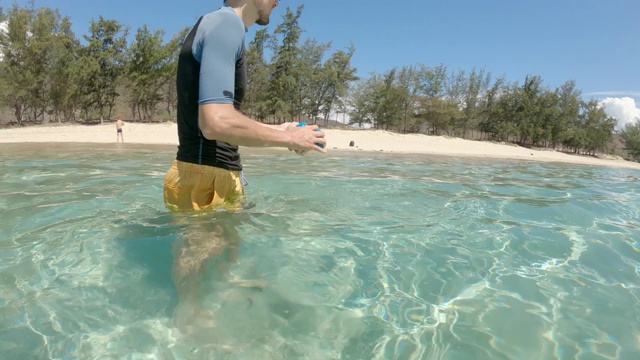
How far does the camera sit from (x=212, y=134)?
5.40 ft

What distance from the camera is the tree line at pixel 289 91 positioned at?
33062 millimetres

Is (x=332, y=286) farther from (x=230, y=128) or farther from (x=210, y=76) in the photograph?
(x=210, y=76)

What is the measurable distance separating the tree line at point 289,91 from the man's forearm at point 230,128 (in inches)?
1485

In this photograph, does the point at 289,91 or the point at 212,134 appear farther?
the point at 289,91

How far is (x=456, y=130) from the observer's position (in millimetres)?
48188

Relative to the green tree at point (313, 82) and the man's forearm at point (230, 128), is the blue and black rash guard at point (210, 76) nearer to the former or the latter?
the man's forearm at point (230, 128)

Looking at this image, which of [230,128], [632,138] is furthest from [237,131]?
[632,138]

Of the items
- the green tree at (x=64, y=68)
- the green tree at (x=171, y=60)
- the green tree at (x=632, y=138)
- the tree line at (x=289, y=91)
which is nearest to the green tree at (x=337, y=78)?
the tree line at (x=289, y=91)

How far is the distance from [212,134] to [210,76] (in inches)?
10.4

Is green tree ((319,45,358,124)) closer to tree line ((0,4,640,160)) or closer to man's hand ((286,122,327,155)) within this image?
tree line ((0,4,640,160))

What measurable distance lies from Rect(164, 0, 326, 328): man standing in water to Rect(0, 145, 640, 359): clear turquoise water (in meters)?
0.12

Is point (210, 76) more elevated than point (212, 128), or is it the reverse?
point (210, 76)

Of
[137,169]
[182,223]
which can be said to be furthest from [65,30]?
[182,223]

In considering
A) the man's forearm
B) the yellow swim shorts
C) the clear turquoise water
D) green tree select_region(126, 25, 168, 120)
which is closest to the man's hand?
the man's forearm
